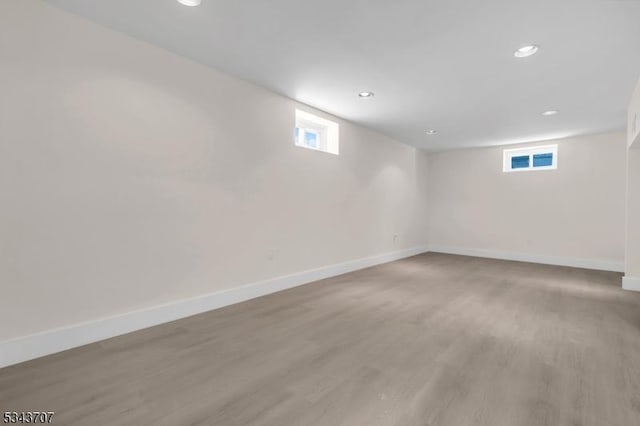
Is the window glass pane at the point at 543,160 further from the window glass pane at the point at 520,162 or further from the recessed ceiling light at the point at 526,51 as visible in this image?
the recessed ceiling light at the point at 526,51

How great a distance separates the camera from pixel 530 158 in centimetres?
662

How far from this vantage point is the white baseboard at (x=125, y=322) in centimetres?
211

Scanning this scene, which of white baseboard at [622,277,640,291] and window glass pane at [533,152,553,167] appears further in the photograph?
window glass pane at [533,152,553,167]

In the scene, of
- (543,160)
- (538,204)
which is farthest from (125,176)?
(543,160)

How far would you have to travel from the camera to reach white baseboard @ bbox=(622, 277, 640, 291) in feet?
13.7

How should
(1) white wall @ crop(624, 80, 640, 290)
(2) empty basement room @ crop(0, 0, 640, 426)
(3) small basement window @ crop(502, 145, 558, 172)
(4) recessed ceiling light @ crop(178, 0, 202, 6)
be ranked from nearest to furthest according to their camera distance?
(2) empty basement room @ crop(0, 0, 640, 426) → (4) recessed ceiling light @ crop(178, 0, 202, 6) → (1) white wall @ crop(624, 80, 640, 290) → (3) small basement window @ crop(502, 145, 558, 172)

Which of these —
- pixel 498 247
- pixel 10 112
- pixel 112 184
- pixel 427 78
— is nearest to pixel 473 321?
pixel 427 78

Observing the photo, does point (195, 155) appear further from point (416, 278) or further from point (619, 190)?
point (619, 190)

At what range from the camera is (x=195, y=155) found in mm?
3066

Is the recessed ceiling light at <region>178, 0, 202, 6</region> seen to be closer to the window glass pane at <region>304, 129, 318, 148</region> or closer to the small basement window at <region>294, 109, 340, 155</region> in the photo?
the small basement window at <region>294, 109, 340, 155</region>

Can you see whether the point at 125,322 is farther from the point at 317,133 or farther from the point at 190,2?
the point at 317,133

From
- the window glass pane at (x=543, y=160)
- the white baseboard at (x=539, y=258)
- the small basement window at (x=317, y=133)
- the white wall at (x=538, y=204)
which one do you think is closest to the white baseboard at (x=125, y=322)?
the small basement window at (x=317, y=133)

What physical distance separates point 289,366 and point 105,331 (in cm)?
160

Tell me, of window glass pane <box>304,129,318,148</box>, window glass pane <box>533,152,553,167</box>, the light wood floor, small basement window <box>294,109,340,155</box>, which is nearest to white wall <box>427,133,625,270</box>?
window glass pane <box>533,152,553,167</box>
